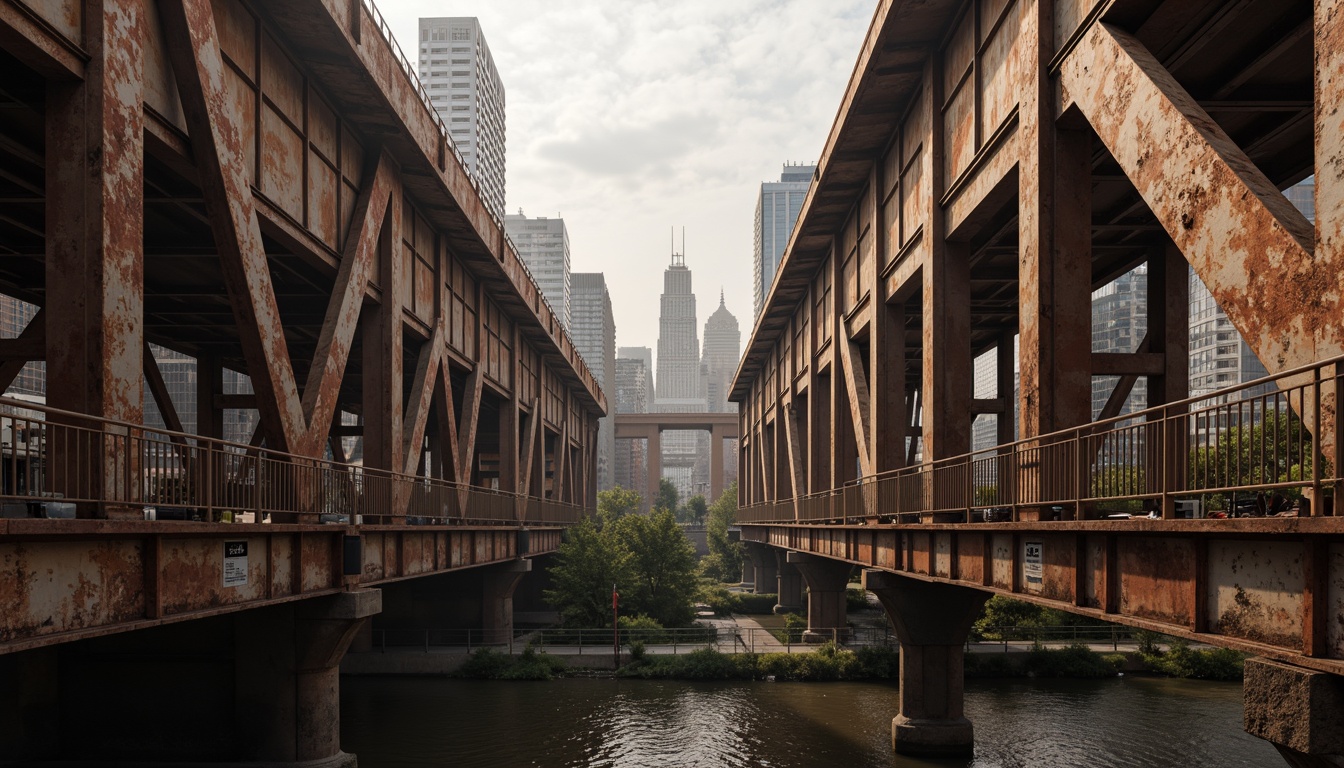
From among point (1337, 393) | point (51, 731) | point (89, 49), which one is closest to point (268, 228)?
point (89, 49)

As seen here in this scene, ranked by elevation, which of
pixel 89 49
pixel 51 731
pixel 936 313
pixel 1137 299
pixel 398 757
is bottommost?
pixel 398 757

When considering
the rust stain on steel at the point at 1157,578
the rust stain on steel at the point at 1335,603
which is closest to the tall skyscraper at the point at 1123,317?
the rust stain on steel at the point at 1157,578

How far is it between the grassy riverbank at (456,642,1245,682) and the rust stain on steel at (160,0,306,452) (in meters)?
19.9

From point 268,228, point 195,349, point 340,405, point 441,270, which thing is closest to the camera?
point 268,228

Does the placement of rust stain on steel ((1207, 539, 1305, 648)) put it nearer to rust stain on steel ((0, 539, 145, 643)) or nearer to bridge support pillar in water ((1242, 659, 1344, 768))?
bridge support pillar in water ((1242, 659, 1344, 768))

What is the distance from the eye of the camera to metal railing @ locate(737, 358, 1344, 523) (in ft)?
23.1

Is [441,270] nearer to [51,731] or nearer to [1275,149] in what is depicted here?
[51,731]

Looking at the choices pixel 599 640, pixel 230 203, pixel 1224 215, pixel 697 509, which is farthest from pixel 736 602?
pixel 697 509

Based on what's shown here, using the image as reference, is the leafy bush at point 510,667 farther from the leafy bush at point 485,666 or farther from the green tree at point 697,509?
the green tree at point 697,509

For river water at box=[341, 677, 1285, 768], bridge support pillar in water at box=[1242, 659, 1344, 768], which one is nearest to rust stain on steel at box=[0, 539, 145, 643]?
bridge support pillar in water at box=[1242, 659, 1344, 768]

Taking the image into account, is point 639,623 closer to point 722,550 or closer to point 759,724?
point 759,724

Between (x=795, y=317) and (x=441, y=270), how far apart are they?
1955cm

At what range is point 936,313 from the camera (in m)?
19.6

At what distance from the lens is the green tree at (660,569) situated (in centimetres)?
4203
